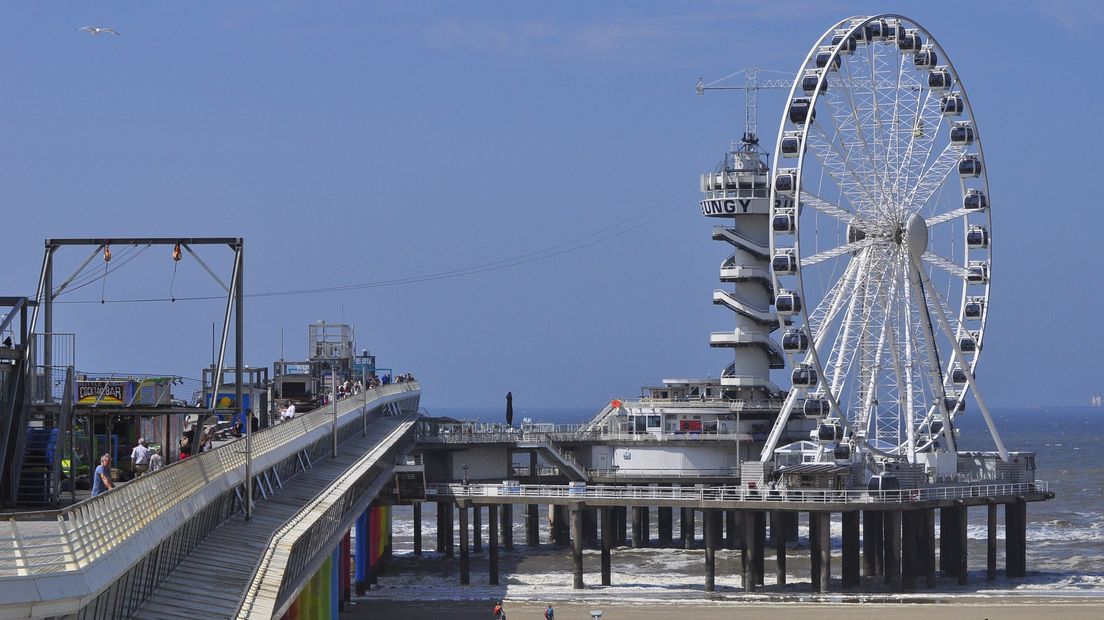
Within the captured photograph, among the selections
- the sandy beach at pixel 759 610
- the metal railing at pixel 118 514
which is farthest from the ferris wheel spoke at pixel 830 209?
the metal railing at pixel 118 514

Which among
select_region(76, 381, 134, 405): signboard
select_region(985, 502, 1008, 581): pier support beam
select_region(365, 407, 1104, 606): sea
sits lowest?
select_region(365, 407, 1104, 606): sea

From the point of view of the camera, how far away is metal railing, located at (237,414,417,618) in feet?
81.3

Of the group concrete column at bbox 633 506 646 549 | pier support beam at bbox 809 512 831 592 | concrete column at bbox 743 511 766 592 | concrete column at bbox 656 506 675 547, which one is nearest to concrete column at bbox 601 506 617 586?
concrete column at bbox 743 511 766 592

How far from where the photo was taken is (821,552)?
2235 inches

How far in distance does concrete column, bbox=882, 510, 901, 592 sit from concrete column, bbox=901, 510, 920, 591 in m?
0.90

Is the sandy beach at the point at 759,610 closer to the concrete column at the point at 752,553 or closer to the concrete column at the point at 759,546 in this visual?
the concrete column at the point at 752,553

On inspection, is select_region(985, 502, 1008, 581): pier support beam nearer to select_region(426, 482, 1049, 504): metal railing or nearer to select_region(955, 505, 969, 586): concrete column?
select_region(426, 482, 1049, 504): metal railing

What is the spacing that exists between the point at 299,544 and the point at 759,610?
84.0 feet

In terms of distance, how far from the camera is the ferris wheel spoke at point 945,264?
213 ft

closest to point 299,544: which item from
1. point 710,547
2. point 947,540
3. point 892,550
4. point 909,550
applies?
point 710,547

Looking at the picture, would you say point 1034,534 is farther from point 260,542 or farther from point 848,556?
point 260,542

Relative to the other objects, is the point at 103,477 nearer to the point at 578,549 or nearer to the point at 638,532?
the point at 578,549

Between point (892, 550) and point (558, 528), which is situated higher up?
point (892, 550)

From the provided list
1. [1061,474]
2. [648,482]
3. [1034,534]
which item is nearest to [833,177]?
[648,482]
